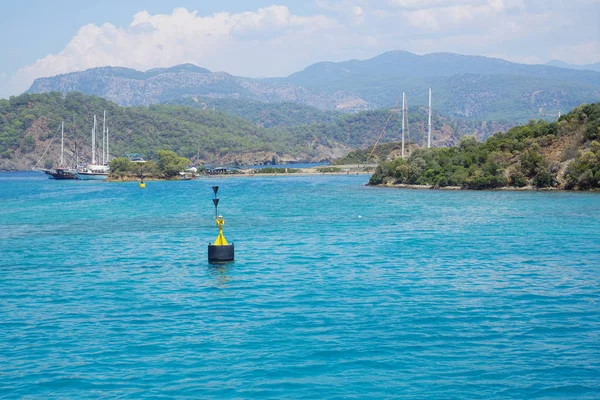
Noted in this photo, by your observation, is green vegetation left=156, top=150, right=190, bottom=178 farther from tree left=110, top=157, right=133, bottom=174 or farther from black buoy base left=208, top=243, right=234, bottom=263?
black buoy base left=208, top=243, right=234, bottom=263

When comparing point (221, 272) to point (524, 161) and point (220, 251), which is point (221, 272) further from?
point (524, 161)

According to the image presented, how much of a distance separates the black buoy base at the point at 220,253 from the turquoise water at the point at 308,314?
832mm

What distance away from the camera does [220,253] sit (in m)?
30.4

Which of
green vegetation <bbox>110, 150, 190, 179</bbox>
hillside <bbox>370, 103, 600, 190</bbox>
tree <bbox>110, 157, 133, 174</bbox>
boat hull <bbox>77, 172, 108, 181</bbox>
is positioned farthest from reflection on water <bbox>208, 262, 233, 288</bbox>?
boat hull <bbox>77, 172, 108, 181</bbox>

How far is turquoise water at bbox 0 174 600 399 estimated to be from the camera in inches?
Answer: 612

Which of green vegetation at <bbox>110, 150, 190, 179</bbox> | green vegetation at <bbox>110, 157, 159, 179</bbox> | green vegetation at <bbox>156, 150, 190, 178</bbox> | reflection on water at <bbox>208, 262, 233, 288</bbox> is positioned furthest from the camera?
green vegetation at <bbox>156, 150, 190, 178</bbox>

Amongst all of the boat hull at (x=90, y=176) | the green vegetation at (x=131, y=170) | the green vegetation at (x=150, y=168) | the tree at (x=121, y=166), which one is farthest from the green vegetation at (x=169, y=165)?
the boat hull at (x=90, y=176)

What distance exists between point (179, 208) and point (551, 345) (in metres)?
49.7

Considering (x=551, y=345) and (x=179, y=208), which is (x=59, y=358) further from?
(x=179, y=208)

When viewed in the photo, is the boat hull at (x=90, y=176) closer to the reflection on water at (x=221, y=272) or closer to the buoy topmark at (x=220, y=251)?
the buoy topmark at (x=220, y=251)

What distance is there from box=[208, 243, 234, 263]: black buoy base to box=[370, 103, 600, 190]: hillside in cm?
5207

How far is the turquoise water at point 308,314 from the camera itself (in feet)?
51.0

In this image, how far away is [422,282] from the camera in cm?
2570

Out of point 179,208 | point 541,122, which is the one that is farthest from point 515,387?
point 541,122
